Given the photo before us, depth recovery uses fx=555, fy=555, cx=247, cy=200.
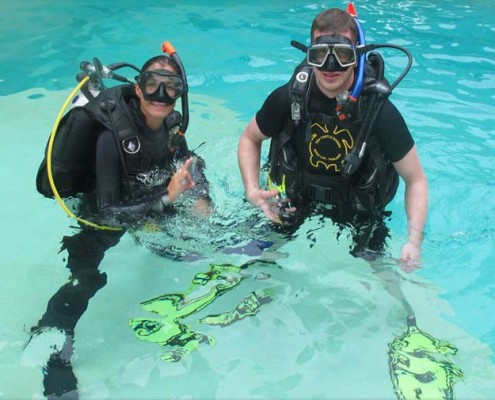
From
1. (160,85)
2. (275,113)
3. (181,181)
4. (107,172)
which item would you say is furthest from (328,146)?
(107,172)

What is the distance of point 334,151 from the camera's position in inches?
140

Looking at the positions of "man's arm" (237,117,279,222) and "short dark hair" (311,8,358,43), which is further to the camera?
"man's arm" (237,117,279,222)

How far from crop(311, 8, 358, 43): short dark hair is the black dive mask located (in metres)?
0.90

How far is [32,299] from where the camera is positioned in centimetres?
400

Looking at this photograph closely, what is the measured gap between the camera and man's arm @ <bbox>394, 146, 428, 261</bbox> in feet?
11.0

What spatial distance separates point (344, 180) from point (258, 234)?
79cm

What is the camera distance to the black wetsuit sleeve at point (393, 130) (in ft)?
10.7

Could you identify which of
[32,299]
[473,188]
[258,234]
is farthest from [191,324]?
[473,188]

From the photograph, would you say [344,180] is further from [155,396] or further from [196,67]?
[196,67]

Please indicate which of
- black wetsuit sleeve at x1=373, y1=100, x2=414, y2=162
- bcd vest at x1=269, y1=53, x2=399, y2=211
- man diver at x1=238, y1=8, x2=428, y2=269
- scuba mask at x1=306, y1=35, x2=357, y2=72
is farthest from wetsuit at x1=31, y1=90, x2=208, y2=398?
black wetsuit sleeve at x1=373, y1=100, x2=414, y2=162

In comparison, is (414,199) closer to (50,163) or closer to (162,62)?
(162,62)

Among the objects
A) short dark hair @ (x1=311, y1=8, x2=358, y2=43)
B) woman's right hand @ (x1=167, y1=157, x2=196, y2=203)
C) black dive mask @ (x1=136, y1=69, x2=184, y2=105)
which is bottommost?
woman's right hand @ (x1=167, y1=157, x2=196, y2=203)

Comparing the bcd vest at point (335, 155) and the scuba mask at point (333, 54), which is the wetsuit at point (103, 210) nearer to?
the bcd vest at point (335, 155)

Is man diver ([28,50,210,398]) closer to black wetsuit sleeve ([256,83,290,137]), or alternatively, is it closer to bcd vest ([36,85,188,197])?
bcd vest ([36,85,188,197])
